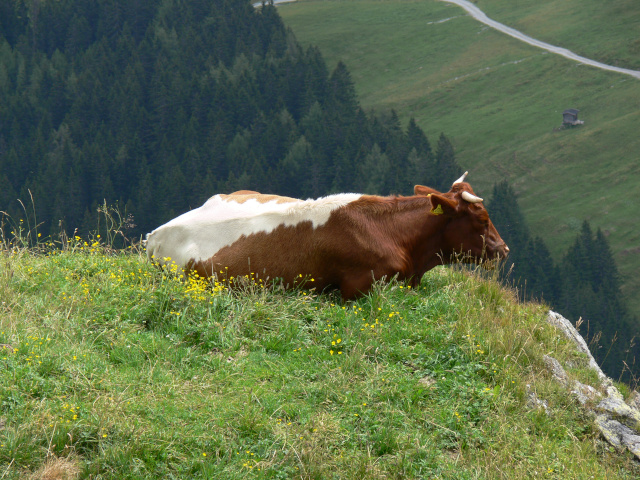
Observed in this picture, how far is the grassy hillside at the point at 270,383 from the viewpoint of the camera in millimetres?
5176

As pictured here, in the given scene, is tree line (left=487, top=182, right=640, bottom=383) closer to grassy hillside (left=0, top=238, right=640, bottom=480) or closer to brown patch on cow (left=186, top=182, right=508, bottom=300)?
brown patch on cow (left=186, top=182, right=508, bottom=300)

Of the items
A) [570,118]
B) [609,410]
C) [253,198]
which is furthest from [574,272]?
[609,410]

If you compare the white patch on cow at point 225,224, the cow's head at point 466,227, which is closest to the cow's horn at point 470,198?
the cow's head at point 466,227

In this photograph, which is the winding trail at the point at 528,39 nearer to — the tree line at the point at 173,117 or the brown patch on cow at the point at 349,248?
the tree line at the point at 173,117

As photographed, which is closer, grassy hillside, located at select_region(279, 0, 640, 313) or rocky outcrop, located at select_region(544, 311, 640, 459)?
rocky outcrop, located at select_region(544, 311, 640, 459)

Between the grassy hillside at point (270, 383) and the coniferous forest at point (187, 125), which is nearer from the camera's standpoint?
the grassy hillside at point (270, 383)

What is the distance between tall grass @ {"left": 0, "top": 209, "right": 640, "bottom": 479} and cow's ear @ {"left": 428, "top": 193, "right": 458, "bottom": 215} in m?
1.08

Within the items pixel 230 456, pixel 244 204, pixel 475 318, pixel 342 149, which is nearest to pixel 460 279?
pixel 475 318

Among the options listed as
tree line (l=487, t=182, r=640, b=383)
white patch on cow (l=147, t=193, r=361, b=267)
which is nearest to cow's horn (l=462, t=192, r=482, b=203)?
white patch on cow (l=147, t=193, r=361, b=267)

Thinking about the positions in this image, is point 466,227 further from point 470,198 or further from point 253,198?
point 253,198

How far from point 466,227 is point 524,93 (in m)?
112

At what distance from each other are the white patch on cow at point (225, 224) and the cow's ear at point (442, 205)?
0.97 metres

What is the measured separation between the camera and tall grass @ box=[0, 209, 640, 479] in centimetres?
518

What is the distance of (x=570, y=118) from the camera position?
342 feet
